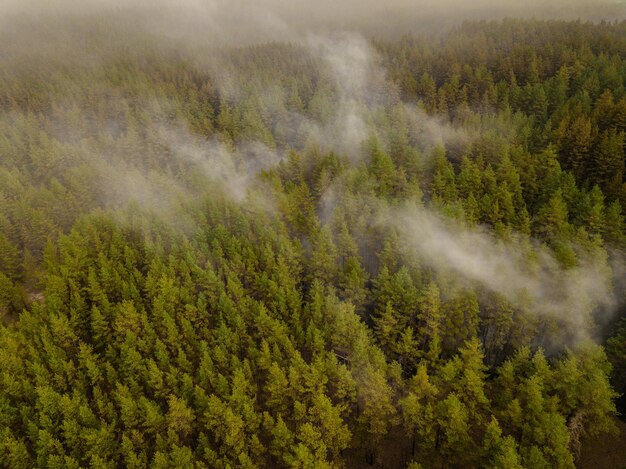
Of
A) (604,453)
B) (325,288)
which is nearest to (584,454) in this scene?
(604,453)

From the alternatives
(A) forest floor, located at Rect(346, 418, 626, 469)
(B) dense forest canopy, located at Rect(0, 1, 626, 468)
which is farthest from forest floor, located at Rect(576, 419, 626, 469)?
(B) dense forest canopy, located at Rect(0, 1, 626, 468)

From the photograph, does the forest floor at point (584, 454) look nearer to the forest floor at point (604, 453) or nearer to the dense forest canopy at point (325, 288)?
the forest floor at point (604, 453)

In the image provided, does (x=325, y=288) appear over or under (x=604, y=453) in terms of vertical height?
over

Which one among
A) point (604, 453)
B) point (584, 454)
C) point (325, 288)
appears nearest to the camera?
point (584, 454)

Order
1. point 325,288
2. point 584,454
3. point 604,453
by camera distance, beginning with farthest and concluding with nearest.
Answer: point 325,288
point 604,453
point 584,454

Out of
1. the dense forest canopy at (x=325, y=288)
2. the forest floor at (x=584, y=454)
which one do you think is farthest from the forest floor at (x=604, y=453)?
the dense forest canopy at (x=325, y=288)

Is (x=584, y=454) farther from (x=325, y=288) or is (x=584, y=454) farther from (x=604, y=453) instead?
(x=325, y=288)
